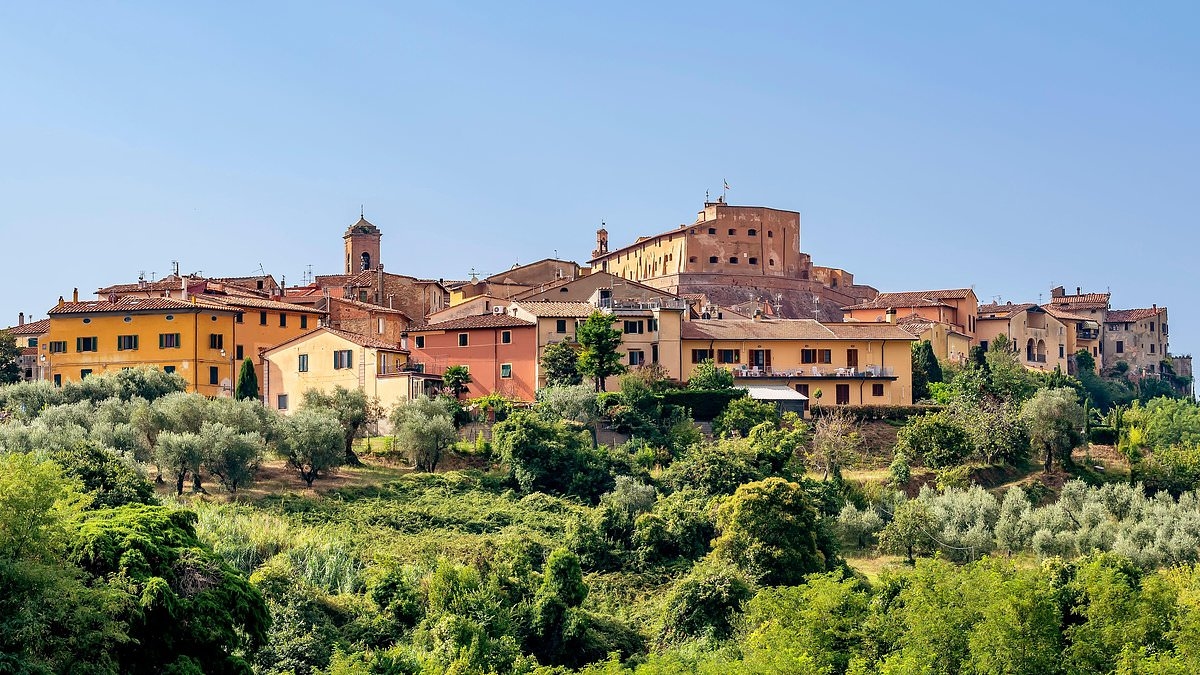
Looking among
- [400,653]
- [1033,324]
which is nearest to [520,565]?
[400,653]

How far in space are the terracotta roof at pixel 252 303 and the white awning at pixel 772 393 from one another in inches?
719

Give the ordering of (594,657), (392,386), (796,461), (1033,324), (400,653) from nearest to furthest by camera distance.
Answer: (400,653), (594,657), (796,461), (392,386), (1033,324)

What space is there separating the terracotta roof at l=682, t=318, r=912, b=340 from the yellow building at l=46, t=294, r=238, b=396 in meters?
17.8

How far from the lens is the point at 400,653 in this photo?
118 ft

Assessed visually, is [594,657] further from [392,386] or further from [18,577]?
[392,386]

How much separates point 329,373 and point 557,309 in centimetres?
893

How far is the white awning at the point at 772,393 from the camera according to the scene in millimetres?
61531

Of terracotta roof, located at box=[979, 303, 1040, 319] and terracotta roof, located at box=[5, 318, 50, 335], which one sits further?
terracotta roof, located at box=[979, 303, 1040, 319]

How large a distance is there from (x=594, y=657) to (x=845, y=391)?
26.8m

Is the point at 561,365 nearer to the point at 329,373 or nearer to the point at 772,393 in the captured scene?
the point at 772,393

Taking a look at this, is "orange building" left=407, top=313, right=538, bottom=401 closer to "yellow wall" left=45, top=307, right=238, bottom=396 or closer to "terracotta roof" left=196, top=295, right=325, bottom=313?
"terracotta roof" left=196, top=295, right=325, bottom=313

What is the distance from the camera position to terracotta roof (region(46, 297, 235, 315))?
62.7 metres

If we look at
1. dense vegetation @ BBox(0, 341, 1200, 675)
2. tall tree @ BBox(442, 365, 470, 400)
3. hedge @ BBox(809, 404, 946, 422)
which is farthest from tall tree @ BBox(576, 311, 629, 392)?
hedge @ BBox(809, 404, 946, 422)

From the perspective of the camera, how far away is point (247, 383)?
59844 mm
